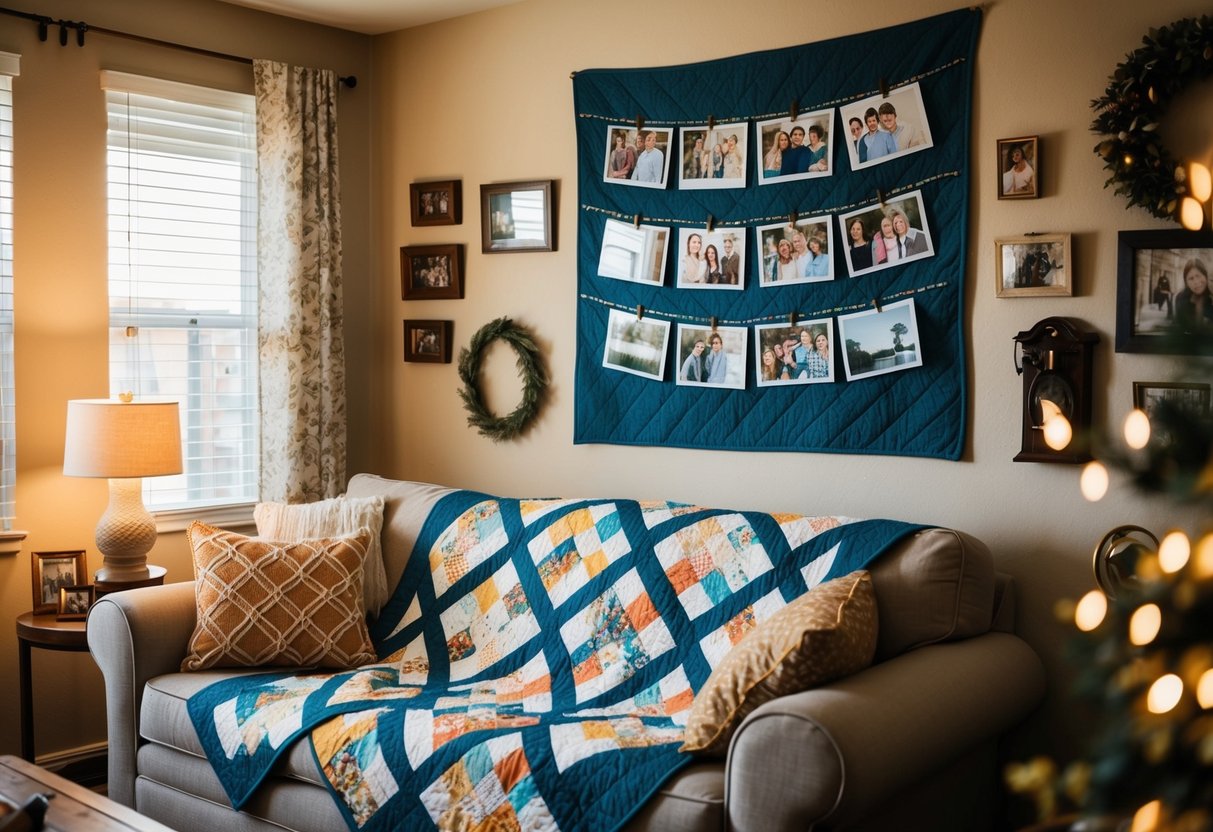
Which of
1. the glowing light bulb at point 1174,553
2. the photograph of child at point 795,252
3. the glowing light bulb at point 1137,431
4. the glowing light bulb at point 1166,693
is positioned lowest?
the glowing light bulb at point 1166,693

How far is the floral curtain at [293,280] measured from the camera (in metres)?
4.09

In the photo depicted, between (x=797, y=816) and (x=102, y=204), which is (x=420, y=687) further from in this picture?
(x=102, y=204)

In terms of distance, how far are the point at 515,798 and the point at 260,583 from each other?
115 cm

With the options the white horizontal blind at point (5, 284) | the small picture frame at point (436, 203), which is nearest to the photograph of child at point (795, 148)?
the small picture frame at point (436, 203)

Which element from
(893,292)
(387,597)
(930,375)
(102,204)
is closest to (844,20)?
(893,292)

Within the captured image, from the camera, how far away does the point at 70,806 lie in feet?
7.12

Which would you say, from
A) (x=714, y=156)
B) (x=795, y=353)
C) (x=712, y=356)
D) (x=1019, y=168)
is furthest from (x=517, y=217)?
(x=1019, y=168)

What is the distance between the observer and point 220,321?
159 inches

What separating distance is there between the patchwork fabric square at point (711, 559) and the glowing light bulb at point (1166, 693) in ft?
7.22

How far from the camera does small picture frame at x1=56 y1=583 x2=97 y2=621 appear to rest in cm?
339

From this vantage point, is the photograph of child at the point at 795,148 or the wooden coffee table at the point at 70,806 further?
the photograph of child at the point at 795,148

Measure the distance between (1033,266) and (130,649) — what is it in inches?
103

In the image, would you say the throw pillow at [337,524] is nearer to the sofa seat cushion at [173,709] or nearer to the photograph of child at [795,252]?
the sofa seat cushion at [173,709]

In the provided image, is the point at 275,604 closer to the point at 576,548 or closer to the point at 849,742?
the point at 576,548
